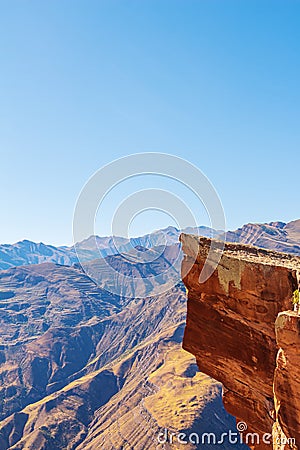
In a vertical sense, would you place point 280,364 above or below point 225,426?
above

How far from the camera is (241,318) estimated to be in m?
17.4

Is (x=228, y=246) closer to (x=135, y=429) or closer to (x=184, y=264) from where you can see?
(x=184, y=264)

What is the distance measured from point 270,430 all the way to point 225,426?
19078cm

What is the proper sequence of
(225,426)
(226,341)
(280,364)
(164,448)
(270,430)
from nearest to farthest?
(280,364) < (270,430) < (226,341) < (164,448) < (225,426)

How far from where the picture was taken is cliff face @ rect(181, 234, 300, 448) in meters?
16.0

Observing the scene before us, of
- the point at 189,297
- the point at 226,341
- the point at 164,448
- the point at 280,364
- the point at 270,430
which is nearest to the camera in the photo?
the point at 280,364

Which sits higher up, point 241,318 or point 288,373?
point 241,318

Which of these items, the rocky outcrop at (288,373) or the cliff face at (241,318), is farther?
the cliff face at (241,318)

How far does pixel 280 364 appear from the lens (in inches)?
490

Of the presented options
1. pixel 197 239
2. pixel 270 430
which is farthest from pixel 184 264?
pixel 270 430

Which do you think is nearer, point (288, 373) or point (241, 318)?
point (288, 373)

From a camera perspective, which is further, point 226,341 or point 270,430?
point 226,341

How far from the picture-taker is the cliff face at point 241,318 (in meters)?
16.0

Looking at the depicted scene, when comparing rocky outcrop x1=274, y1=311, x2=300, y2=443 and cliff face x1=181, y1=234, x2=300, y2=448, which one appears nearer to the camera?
rocky outcrop x1=274, y1=311, x2=300, y2=443
